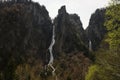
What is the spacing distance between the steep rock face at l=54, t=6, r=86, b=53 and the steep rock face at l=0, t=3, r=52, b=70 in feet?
17.2

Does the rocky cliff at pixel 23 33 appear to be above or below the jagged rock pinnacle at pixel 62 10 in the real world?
below

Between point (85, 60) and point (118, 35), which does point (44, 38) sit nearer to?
point (85, 60)

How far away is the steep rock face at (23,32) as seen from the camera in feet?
495

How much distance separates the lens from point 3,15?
166 meters

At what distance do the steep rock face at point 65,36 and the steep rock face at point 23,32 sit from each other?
17.2 feet

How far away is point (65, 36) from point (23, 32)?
2566cm

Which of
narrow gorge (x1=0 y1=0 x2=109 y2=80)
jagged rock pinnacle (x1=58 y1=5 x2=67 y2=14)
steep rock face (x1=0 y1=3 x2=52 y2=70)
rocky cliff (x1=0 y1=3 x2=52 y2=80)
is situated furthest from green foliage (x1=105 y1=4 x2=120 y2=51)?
jagged rock pinnacle (x1=58 y1=5 x2=67 y2=14)

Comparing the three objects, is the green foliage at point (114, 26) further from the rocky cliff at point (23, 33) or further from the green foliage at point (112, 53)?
the rocky cliff at point (23, 33)

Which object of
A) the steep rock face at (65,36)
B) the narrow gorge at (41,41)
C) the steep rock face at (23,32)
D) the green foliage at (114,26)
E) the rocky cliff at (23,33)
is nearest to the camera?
the green foliage at (114,26)

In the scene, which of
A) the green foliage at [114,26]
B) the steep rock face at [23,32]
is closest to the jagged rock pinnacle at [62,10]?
the steep rock face at [23,32]

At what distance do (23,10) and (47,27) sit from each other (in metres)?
18.0

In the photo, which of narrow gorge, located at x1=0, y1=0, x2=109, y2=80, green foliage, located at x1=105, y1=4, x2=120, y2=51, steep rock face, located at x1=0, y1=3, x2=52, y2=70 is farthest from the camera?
steep rock face, located at x1=0, y1=3, x2=52, y2=70

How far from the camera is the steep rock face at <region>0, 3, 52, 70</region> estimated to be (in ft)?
495

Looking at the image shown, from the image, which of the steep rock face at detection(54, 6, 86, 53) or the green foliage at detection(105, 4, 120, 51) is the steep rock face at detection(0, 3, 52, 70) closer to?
the steep rock face at detection(54, 6, 86, 53)
